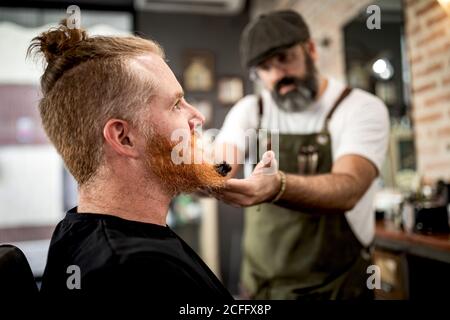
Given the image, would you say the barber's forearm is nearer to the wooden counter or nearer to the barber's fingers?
the barber's fingers

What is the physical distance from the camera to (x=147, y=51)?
1145 mm

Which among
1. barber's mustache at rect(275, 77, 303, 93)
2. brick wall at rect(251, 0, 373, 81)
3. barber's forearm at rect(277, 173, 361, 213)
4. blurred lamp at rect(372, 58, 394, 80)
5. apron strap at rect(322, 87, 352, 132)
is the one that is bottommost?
barber's forearm at rect(277, 173, 361, 213)

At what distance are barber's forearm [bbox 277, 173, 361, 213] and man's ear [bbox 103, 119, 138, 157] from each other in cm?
48

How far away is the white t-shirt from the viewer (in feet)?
5.12

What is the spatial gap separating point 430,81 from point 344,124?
1.34 metres

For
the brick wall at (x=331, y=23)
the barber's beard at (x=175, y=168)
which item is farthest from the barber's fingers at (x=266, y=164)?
the brick wall at (x=331, y=23)

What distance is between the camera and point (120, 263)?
2.93ft

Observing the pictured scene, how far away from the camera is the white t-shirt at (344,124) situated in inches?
61.4

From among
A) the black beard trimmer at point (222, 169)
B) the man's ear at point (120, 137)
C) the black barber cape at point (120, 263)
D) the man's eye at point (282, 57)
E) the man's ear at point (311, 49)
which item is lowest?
the black barber cape at point (120, 263)

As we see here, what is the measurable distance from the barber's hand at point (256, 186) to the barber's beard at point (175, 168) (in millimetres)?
44

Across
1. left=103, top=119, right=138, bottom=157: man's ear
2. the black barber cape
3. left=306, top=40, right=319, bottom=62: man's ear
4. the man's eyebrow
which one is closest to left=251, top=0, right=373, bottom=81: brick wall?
left=306, top=40, right=319, bottom=62: man's ear

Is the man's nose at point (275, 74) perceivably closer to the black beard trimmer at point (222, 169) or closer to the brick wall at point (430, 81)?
the black beard trimmer at point (222, 169)

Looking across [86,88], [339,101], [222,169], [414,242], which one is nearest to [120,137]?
[86,88]
